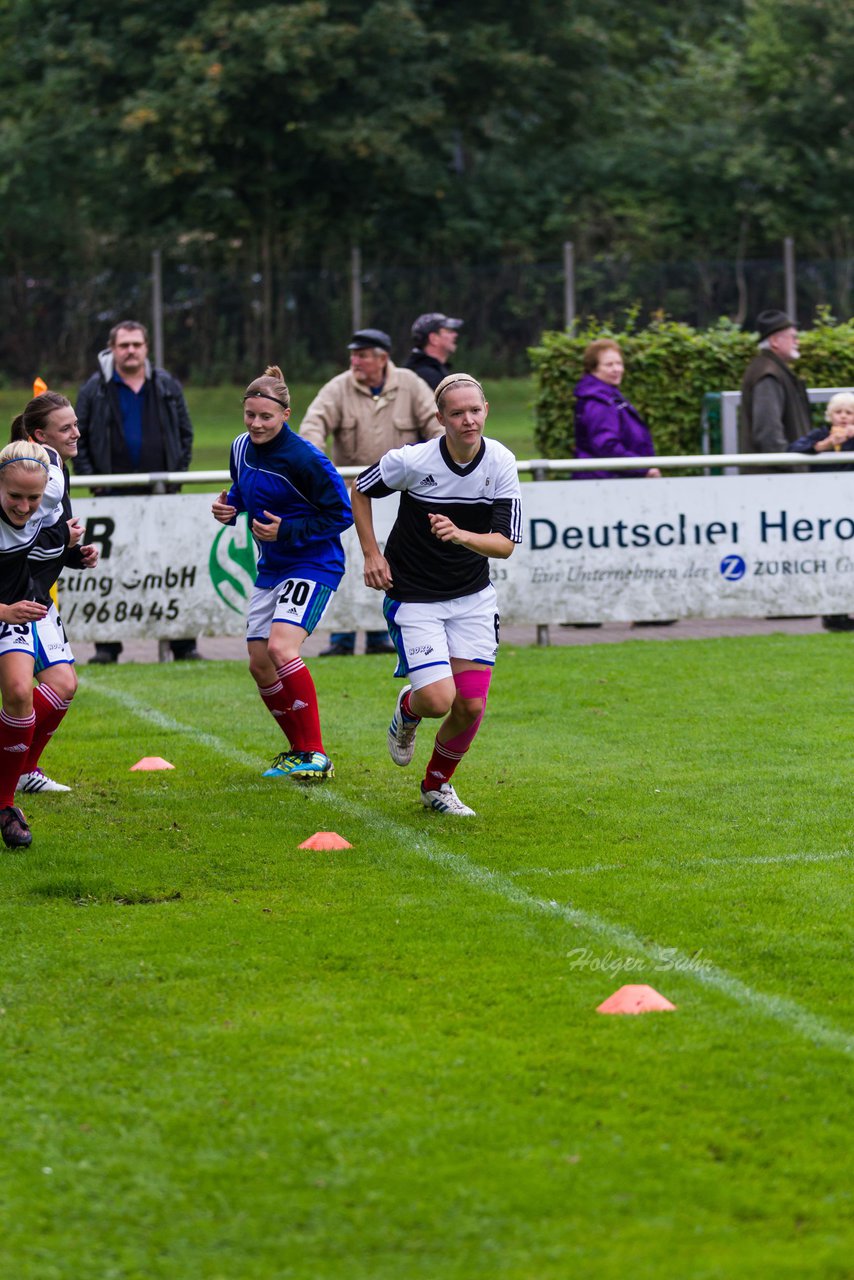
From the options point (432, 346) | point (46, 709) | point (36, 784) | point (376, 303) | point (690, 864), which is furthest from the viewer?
point (376, 303)

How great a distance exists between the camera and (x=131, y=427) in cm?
1237

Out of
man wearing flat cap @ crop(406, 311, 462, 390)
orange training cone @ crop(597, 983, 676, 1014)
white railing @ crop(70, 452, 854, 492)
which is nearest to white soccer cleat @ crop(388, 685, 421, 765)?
orange training cone @ crop(597, 983, 676, 1014)

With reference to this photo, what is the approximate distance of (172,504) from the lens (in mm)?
12242

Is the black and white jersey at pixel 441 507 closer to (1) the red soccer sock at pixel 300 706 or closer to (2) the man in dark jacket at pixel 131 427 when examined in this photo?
(1) the red soccer sock at pixel 300 706

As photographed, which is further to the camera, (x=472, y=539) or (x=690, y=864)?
(x=472, y=539)

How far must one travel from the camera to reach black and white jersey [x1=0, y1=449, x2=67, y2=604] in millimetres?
6754

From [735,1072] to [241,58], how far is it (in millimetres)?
32654

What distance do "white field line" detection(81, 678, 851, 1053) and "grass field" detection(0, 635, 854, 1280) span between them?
0.05ft

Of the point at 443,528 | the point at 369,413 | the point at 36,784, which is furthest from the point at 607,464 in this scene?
the point at 443,528

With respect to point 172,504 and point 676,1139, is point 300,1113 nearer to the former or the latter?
point 676,1139

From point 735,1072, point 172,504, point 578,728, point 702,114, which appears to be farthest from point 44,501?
point 702,114

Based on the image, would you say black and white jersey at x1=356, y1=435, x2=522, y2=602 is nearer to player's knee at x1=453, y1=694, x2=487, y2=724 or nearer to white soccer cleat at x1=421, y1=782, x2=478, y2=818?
player's knee at x1=453, y1=694, x2=487, y2=724

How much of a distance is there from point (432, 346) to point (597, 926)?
7.19 metres

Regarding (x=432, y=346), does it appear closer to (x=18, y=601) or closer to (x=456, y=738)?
(x=456, y=738)
